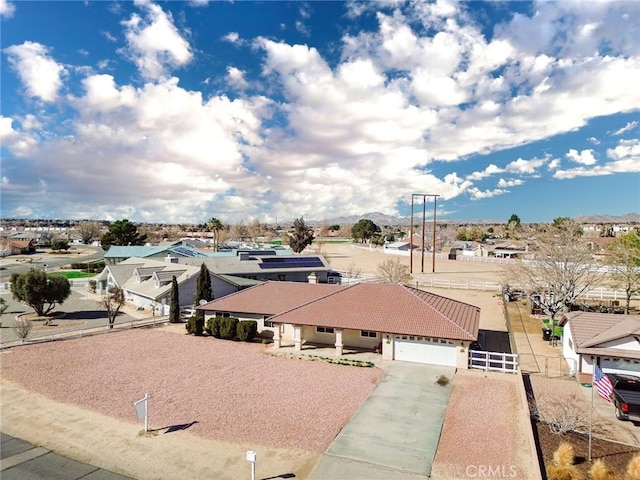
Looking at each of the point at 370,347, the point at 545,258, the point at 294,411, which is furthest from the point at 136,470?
the point at 545,258

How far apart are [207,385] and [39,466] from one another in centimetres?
804

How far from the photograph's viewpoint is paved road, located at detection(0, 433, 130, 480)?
1338cm

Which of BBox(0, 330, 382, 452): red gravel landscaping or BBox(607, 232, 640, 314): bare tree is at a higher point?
BBox(607, 232, 640, 314): bare tree

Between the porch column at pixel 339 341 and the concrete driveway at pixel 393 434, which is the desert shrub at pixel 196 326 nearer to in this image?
the porch column at pixel 339 341

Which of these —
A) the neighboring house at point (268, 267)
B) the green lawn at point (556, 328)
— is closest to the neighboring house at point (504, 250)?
the neighboring house at point (268, 267)

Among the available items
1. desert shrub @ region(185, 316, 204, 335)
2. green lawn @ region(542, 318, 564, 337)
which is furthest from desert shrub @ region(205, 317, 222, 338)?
green lawn @ region(542, 318, 564, 337)

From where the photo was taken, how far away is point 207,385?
2117cm

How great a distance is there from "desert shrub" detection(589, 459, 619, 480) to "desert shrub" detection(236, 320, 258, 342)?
21354 mm

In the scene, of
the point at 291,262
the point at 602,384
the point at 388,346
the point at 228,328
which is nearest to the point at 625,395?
the point at 602,384

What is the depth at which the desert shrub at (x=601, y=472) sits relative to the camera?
40.3ft

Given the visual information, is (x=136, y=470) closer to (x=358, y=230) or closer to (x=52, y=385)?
(x=52, y=385)

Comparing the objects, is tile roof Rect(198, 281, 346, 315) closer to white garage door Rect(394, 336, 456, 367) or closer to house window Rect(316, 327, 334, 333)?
house window Rect(316, 327, 334, 333)

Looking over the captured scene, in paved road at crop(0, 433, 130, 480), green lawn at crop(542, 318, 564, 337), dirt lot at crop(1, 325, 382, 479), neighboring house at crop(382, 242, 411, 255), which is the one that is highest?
neighboring house at crop(382, 242, 411, 255)

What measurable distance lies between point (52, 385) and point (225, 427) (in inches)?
430
